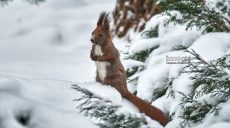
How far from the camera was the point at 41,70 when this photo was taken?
10.8 meters

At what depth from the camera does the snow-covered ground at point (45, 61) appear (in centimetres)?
290

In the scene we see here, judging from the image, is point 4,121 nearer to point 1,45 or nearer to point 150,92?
point 150,92

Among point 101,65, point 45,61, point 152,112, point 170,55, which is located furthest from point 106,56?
point 45,61

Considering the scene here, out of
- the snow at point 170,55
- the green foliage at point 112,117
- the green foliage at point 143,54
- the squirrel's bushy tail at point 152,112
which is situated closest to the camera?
the green foliage at point 112,117

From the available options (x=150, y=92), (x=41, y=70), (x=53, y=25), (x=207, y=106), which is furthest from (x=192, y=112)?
(x=53, y=25)

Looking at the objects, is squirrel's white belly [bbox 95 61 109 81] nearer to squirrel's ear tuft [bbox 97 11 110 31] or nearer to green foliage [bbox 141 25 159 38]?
squirrel's ear tuft [bbox 97 11 110 31]

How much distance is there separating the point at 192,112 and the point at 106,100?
74 centimetres

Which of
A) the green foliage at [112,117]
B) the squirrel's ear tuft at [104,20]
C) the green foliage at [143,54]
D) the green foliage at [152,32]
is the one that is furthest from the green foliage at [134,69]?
the green foliage at [112,117]

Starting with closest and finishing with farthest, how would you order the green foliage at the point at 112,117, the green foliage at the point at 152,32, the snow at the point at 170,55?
the green foliage at the point at 112,117 < the snow at the point at 170,55 < the green foliage at the point at 152,32

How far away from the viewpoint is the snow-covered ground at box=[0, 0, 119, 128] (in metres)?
2.90

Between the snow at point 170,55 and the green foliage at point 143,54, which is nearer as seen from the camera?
the snow at point 170,55

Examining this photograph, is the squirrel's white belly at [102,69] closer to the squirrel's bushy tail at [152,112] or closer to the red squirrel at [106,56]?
the red squirrel at [106,56]

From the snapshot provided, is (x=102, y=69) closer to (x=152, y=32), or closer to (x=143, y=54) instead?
(x=143, y=54)

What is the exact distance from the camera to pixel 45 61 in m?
12.0
